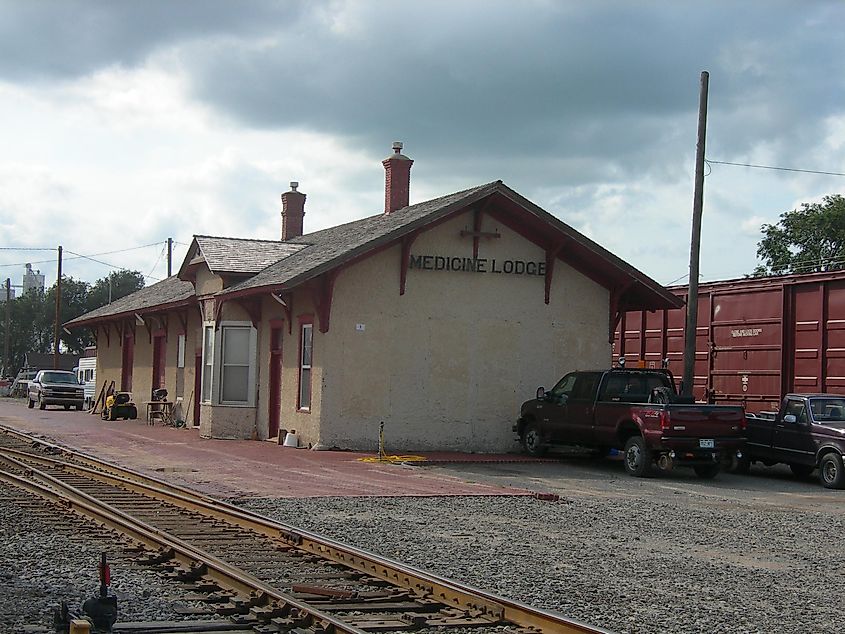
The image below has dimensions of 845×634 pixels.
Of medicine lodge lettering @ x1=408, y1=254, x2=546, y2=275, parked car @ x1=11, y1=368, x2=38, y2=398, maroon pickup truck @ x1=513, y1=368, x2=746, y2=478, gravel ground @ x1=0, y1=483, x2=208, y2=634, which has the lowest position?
parked car @ x1=11, y1=368, x2=38, y2=398

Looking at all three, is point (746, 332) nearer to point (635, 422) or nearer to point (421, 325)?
point (635, 422)

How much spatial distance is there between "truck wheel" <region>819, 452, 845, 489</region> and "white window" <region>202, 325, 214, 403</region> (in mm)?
14500

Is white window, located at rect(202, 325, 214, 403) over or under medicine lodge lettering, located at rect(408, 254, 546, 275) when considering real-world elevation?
under

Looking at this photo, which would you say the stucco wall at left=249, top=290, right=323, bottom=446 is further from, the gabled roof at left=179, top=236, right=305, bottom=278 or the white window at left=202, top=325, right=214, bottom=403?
the white window at left=202, top=325, right=214, bottom=403

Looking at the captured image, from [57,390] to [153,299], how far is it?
10.4m

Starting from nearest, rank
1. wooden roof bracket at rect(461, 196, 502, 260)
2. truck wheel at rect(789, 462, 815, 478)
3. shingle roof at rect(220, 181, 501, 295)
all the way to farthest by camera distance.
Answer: truck wheel at rect(789, 462, 815, 478) < shingle roof at rect(220, 181, 501, 295) < wooden roof bracket at rect(461, 196, 502, 260)

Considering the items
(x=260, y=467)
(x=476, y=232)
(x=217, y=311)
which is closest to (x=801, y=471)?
(x=476, y=232)

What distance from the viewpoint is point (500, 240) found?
80.2 ft

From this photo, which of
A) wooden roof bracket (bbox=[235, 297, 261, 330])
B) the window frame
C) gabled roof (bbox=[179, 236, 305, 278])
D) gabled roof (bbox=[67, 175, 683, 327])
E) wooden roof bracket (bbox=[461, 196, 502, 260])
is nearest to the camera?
gabled roof (bbox=[67, 175, 683, 327])

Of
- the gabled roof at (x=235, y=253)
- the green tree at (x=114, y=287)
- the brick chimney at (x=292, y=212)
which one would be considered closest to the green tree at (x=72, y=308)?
the green tree at (x=114, y=287)

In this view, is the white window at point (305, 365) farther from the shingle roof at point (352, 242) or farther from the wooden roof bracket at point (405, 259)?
the wooden roof bracket at point (405, 259)

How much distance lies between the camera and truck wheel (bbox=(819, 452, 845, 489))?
1873 cm

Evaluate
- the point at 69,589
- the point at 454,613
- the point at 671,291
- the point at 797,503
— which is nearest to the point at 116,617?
the point at 69,589

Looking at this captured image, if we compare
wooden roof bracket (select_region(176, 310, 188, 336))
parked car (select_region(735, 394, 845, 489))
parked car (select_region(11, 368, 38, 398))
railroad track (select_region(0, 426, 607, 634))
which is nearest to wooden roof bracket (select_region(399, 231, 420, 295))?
parked car (select_region(735, 394, 845, 489))
